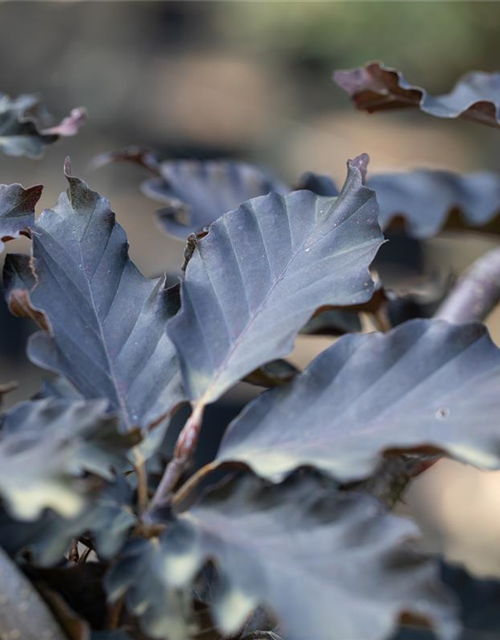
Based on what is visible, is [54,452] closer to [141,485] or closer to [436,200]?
[141,485]

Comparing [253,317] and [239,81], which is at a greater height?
[253,317]

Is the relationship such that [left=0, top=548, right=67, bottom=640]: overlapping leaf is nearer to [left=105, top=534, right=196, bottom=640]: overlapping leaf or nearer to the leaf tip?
[left=105, top=534, right=196, bottom=640]: overlapping leaf

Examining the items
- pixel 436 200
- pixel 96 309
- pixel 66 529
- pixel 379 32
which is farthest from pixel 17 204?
pixel 379 32

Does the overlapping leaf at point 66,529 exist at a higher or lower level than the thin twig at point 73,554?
higher

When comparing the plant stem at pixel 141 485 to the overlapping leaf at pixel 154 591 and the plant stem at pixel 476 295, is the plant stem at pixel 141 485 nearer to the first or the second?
the overlapping leaf at pixel 154 591

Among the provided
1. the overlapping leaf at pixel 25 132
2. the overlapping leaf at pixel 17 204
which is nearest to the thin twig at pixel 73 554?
the overlapping leaf at pixel 17 204

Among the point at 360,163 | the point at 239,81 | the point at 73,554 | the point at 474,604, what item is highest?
the point at 360,163

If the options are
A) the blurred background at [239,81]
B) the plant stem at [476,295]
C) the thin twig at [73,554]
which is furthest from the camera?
the blurred background at [239,81]

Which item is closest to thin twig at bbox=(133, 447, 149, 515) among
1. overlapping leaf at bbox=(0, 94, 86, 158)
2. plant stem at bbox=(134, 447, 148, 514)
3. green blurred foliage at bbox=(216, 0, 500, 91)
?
plant stem at bbox=(134, 447, 148, 514)
